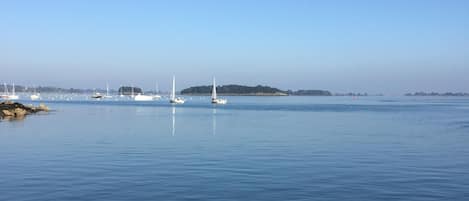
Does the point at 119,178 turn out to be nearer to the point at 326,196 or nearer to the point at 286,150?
the point at 326,196

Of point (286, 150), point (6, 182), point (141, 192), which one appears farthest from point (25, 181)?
point (286, 150)

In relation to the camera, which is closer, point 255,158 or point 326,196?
point 326,196

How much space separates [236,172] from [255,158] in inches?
185

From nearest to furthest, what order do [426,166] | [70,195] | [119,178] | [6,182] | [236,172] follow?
[70,195] < [6,182] < [119,178] < [236,172] < [426,166]

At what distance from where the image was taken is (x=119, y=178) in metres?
19.9

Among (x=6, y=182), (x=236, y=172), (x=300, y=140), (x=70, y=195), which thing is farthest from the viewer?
(x=300, y=140)

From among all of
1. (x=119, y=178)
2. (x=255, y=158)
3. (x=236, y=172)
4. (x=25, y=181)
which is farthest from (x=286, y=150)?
(x=25, y=181)

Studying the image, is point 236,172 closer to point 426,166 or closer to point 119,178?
point 119,178

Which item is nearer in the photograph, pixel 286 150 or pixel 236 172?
pixel 236 172

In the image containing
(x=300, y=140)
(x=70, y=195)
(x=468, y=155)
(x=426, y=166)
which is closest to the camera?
(x=70, y=195)

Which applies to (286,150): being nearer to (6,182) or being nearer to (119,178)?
(119,178)

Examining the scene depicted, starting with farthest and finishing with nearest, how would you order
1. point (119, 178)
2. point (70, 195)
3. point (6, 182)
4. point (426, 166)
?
point (426, 166), point (119, 178), point (6, 182), point (70, 195)

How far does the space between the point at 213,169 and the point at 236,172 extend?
1.30m

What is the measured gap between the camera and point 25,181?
19.0 metres
